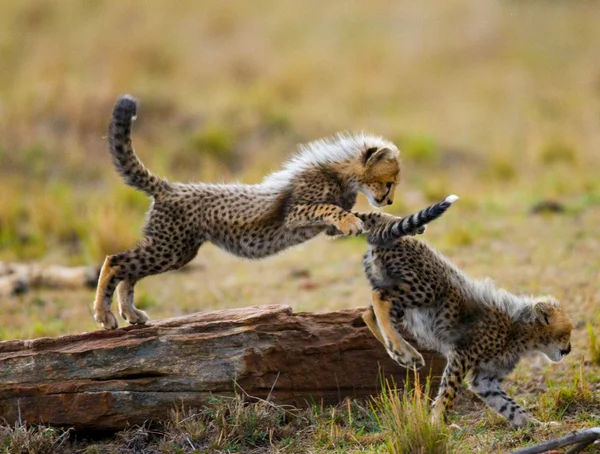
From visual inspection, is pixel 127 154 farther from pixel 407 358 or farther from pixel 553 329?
pixel 553 329

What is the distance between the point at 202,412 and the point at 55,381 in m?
0.77

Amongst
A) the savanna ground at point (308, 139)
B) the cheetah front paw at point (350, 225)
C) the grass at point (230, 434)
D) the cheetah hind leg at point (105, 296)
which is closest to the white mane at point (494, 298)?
the savanna ground at point (308, 139)

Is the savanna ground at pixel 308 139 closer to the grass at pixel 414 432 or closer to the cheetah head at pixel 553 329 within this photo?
the grass at pixel 414 432

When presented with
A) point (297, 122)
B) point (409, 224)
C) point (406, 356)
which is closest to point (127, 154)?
point (409, 224)

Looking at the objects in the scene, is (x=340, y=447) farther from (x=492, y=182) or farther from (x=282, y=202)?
(x=492, y=182)

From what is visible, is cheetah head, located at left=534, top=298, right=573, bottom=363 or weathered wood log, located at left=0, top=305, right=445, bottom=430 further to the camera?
cheetah head, located at left=534, top=298, right=573, bottom=363

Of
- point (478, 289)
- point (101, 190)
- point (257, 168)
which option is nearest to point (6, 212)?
point (101, 190)

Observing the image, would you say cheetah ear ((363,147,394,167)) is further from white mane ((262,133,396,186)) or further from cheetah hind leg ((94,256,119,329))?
cheetah hind leg ((94,256,119,329))

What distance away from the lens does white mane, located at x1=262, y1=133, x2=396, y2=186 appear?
5500mm

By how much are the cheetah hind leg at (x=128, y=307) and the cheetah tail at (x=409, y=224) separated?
132 centimetres

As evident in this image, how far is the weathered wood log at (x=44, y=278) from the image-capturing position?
8.08 m

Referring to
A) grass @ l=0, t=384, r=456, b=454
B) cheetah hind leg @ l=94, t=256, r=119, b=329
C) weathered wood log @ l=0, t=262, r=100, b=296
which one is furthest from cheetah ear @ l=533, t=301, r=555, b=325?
weathered wood log @ l=0, t=262, r=100, b=296

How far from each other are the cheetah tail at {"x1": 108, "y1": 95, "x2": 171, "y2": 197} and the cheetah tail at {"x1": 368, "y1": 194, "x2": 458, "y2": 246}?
1.26m

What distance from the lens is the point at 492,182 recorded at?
37.4ft
